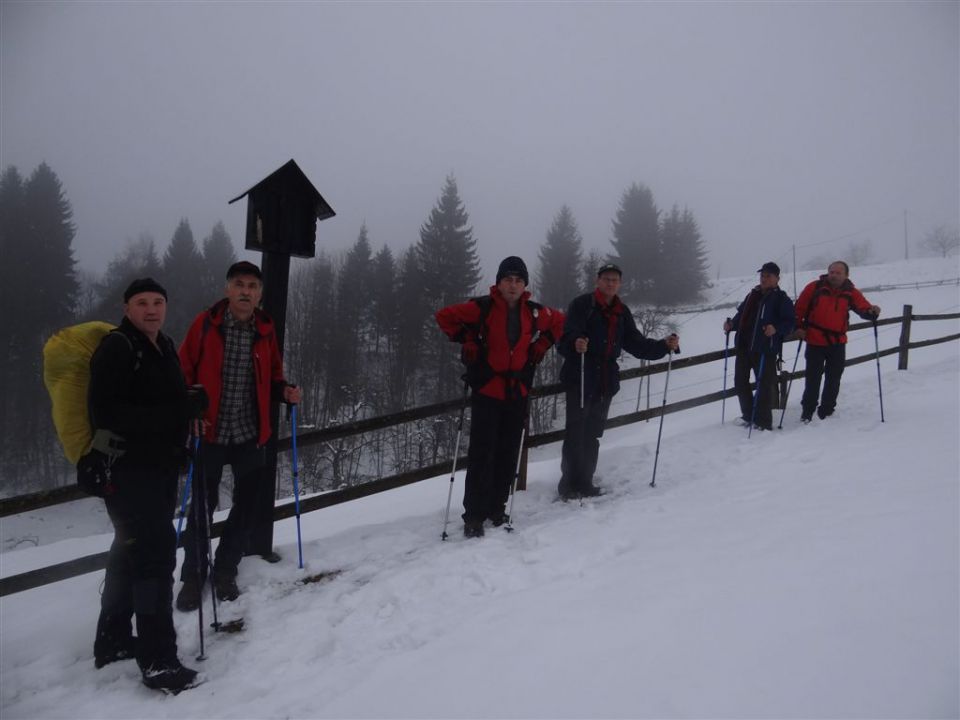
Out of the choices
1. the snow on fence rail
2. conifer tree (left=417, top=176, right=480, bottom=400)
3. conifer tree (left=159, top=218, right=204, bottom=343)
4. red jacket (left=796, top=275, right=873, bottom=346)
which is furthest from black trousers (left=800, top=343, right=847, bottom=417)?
conifer tree (left=159, top=218, right=204, bottom=343)

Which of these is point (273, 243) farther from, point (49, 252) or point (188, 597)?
point (49, 252)

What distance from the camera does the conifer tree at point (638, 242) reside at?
39750 mm

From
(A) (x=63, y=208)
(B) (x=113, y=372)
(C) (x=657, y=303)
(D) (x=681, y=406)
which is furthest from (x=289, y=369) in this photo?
(B) (x=113, y=372)

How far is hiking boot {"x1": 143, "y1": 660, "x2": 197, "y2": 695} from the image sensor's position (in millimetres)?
2830

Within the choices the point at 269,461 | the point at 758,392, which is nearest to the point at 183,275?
the point at 269,461

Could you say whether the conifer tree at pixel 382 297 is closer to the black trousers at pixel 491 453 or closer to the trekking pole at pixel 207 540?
the black trousers at pixel 491 453

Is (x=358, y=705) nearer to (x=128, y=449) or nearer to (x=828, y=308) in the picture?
(x=128, y=449)

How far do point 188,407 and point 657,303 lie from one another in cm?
3999

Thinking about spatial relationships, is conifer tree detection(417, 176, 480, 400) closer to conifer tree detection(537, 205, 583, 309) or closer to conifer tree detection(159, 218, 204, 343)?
conifer tree detection(537, 205, 583, 309)

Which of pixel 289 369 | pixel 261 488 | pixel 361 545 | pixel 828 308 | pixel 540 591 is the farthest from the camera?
pixel 289 369

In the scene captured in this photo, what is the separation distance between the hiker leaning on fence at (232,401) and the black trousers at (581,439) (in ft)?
8.92

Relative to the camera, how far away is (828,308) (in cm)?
689

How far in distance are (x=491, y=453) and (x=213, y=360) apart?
2321mm

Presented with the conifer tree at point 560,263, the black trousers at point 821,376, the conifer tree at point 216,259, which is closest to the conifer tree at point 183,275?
the conifer tree at point 216,259
